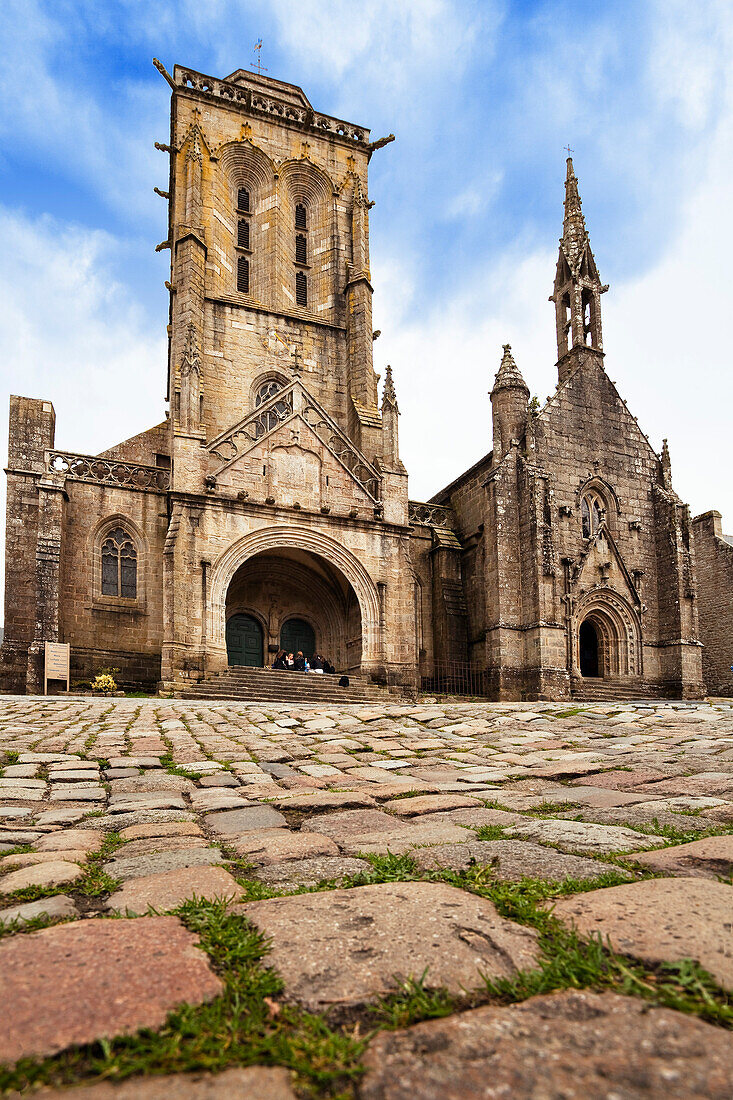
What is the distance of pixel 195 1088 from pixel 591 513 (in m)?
27.1

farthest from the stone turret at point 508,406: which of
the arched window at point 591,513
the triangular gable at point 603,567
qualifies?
the triangular gable at point 603,567

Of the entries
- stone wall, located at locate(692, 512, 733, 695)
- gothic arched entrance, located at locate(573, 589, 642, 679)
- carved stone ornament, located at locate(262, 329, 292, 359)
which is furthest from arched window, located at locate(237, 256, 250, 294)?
stone wall, located at locate(692, 512, 733, 695)

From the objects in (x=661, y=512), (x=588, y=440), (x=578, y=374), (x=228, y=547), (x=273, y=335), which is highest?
(x=273, y=335)

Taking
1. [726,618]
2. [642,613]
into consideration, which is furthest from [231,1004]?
[726,618]

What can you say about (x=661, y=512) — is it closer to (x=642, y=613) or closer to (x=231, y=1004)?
(x=642, y=613)

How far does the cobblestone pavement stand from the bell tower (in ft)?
80.2

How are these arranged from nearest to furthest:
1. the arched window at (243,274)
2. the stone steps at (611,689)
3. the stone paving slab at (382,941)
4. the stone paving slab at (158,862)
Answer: the stone paving slab at (382,941)
the stone paving slab at (158,862)
the stone steps at (611,689)
the arched window at (243,274)

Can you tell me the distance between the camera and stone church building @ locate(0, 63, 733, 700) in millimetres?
22578

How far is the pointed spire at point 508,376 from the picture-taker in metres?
26.8

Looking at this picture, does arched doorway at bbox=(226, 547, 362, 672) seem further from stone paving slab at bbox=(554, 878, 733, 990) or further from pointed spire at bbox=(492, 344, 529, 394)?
stone paving slab at bbox=(554, 878, 733, 990)

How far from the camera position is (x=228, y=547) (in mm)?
22125

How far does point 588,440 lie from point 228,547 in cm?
1365

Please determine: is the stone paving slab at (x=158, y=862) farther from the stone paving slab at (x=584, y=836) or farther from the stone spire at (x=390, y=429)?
the stone spire at (x=390, y=429)

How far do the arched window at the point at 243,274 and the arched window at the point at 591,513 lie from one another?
15.0 m
